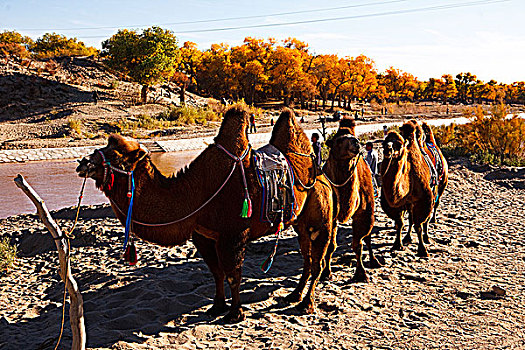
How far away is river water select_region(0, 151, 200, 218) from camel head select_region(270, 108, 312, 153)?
9674mm

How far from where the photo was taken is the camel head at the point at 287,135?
18.9 feet

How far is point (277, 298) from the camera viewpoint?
5953mm

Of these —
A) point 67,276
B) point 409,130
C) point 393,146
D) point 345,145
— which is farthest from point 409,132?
point 67,276

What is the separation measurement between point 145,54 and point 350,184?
1554 inches

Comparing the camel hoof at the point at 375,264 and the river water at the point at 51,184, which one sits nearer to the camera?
the camel hoof at the point at 375,264

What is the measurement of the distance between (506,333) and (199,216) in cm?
377

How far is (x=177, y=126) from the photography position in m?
34.1

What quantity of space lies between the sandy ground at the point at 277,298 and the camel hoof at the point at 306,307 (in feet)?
0.33

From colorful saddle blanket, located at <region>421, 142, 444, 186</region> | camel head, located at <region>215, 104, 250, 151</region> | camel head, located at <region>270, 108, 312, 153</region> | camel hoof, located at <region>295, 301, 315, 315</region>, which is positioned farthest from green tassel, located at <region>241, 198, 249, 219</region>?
colorful saddle blanket, located at <region>421, 142, 444, 186</region>

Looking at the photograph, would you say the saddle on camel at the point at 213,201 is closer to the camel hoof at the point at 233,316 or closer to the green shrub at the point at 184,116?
the camel hoof at the point at 233,316

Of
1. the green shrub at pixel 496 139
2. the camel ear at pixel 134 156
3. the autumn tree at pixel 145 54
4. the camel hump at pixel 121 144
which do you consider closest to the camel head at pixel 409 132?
the camel ear at pixel 134 156

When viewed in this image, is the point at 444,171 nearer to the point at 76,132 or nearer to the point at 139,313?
the point at 139,313

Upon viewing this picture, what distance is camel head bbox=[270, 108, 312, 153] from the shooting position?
5.77 meters

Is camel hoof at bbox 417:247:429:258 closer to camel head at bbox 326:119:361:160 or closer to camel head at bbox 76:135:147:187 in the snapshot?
camel head at bbox 326:119:361:160
